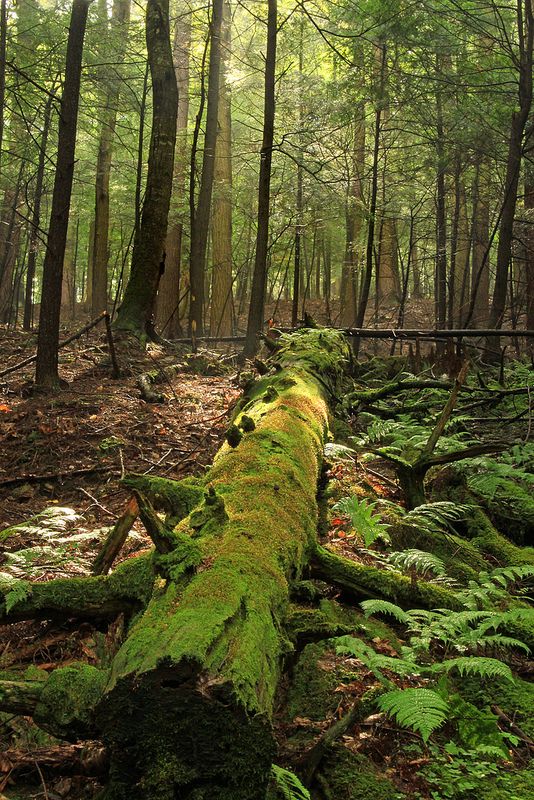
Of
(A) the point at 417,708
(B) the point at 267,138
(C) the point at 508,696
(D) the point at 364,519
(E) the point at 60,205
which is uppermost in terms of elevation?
(B) the point at 267,138

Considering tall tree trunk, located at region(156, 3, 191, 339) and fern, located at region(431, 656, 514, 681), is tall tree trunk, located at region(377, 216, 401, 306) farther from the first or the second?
fern, located at region(431, 656, 514, 681)

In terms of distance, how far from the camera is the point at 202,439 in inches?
229

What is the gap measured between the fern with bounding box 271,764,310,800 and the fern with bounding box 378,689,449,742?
0.38 m

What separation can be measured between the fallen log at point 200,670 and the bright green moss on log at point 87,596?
0.03m

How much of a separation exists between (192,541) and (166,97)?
9.99 m

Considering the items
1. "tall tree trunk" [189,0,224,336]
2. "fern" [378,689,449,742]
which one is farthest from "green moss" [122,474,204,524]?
"tall tree trunk" [189,0,224,336]

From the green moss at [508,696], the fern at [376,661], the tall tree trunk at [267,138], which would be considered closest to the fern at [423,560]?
the green moss at [508,696]

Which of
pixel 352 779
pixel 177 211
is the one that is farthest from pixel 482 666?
pixel 177 211

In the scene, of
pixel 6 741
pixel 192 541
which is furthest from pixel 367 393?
pixel 6 741

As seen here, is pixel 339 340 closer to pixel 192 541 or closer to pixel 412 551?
pixel 412 551

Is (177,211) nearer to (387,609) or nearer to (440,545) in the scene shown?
(440,545)

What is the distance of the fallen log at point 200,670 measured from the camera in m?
1.50

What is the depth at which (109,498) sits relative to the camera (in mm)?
4703

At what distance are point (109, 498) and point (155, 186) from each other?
7.04 meters
